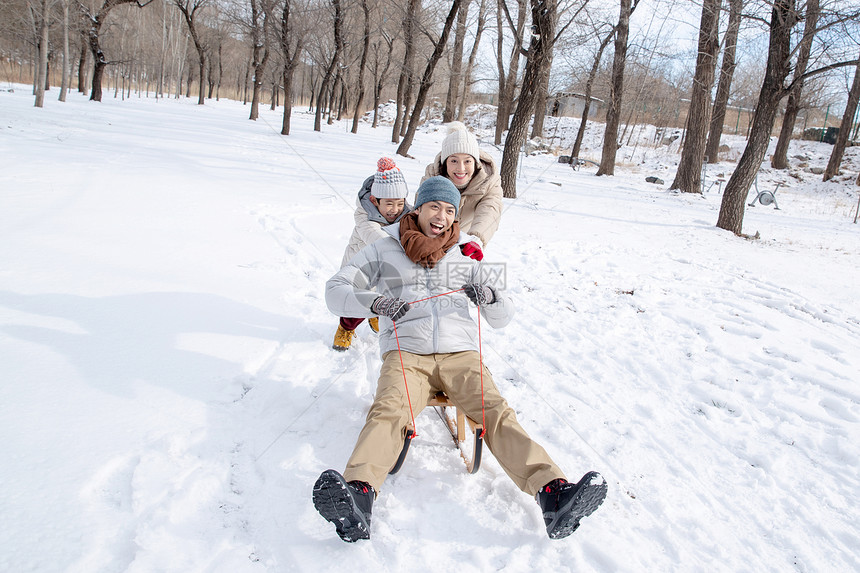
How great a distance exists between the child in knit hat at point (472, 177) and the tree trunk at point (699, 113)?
1071cm

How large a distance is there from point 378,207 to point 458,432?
1.67 metres

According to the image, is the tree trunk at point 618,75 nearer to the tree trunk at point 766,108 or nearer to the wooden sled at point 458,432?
the tree trunk at point 766,108

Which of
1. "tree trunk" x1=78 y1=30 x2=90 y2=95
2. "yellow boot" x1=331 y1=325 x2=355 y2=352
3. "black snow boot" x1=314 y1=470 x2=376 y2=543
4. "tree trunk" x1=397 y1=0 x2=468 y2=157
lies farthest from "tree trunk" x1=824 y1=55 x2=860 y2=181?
"tree trunk" x1=78 y1=30 x2=90 y2=95

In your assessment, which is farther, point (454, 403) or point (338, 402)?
point (338, 402)

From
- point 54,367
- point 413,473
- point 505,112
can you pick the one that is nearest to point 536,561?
point 413,473

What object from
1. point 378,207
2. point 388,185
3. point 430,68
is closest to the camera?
point 388,185

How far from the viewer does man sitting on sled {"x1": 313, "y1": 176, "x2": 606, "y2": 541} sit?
5.71ft

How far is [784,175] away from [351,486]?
24.4 m

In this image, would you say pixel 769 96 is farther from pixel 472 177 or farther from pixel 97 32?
pixel 97 32

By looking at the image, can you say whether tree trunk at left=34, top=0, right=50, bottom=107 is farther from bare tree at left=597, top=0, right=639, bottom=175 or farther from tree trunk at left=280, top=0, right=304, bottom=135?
bare tree at left=597, top=0, right=639, bottom=175

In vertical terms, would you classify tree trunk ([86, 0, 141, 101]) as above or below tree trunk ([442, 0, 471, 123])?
below

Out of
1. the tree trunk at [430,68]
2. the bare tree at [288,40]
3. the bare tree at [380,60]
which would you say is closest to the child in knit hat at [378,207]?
the tree trunk at [430,68]

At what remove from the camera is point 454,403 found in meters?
2.31

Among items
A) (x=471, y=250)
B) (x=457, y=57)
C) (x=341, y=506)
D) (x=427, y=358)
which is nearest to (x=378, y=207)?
(x=471, y=250)
